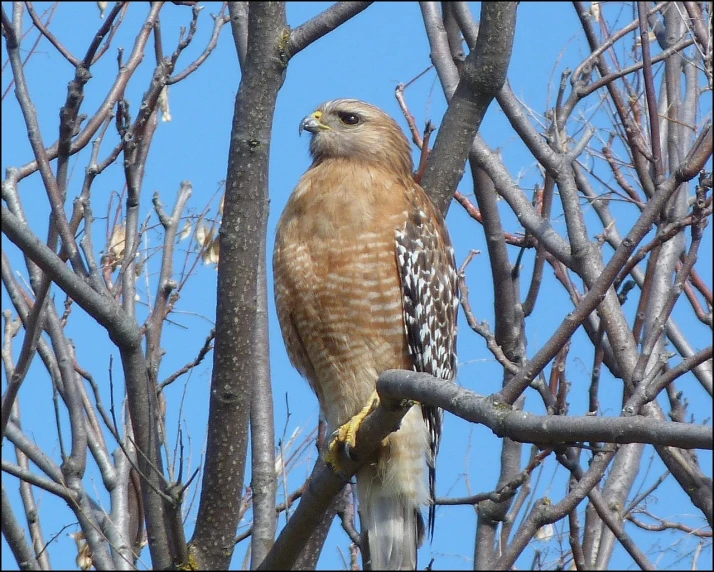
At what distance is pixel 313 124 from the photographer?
5656 mm

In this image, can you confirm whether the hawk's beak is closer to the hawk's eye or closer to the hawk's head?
the hawk's head

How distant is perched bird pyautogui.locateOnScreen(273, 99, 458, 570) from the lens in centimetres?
497

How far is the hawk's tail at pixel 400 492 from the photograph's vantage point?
5.04 m

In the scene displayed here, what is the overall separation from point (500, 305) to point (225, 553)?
187cm

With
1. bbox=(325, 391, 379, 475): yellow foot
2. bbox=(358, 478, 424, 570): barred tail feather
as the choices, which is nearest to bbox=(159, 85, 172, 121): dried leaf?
bbox=(325, 391, 379, 475): yellow foot

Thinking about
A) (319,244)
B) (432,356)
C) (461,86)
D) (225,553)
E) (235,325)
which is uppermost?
(461,86)

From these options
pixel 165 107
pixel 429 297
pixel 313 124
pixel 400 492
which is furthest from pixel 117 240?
pixel 400 492

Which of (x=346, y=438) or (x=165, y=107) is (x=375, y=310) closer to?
(x=346, y=438)

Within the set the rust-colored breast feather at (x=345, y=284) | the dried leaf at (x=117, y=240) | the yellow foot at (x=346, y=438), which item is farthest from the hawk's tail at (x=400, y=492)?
the dried leaf at (x=117, y=240)

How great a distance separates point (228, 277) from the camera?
12.3 ft

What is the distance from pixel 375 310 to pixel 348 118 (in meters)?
1.29

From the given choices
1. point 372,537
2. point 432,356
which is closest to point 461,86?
point 432,356

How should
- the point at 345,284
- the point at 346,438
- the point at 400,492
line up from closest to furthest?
1. the point at 346,438
2. the point at 345,284
3. the point at 400,492

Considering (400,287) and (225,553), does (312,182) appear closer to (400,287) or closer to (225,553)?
(400,287)
